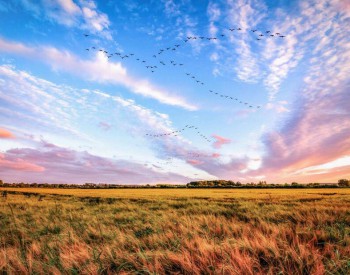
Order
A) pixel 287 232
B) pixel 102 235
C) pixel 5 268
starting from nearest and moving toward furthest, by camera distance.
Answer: pixel 5 268 → pixel 287 232 → pixel 102 235

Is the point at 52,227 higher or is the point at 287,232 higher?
the point at 287,232

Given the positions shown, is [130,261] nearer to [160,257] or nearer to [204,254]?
[160,257]

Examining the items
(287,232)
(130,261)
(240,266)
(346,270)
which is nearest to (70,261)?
(130,261)

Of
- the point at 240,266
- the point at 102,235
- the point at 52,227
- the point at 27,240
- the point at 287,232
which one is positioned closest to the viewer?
the point at 240,266

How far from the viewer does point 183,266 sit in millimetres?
2725

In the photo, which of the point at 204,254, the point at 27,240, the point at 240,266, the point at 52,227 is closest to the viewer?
the point at 240,266

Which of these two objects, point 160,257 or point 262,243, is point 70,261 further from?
point 262,243

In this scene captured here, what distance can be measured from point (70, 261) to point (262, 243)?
2.32 meters

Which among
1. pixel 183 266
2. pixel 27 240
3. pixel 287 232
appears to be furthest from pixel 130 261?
pixel 27 240

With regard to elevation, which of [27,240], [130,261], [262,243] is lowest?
[27,240]

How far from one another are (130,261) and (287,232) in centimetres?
263

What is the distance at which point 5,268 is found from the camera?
3.19m

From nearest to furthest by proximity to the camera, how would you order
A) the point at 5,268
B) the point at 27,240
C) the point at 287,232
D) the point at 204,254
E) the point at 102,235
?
the point at 204,254, the point at 5,268, the point at 287,232, the point at 102,235, the point at 27,240

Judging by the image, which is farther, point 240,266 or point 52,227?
point 52,227
